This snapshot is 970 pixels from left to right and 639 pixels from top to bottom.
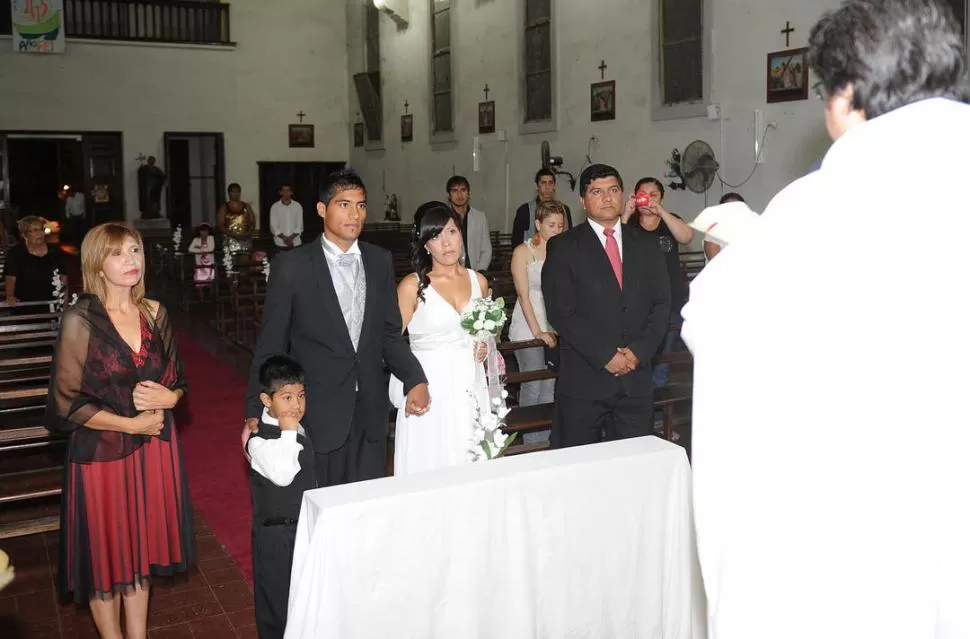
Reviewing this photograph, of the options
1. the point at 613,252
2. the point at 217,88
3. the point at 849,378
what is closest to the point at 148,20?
the point at 217,88

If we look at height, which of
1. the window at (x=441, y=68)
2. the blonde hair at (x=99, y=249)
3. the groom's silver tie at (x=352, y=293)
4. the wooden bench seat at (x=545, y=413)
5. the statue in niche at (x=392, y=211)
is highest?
the window at (x=441, y=68)

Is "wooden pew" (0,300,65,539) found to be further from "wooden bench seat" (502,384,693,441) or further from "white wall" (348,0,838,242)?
"white wall" (348,0,838,242)

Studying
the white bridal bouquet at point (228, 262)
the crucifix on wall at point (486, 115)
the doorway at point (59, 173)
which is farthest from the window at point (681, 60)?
the doorway at point (59, 173)

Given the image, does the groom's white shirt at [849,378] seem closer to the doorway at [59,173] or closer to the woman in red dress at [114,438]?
the woman in red dress at [114,438]

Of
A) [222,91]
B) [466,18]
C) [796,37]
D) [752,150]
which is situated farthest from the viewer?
[222,91]

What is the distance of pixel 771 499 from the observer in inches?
52.7

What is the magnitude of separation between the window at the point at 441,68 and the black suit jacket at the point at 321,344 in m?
14.1

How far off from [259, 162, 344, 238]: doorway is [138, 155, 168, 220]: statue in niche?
211cm

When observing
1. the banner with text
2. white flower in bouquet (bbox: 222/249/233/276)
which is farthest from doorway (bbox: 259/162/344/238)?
white flower in bouquet (bbox: 222/249/233/276)

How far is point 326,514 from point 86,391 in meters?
1.31

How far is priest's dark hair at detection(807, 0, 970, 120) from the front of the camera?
1374mm

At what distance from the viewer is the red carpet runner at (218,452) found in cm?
484

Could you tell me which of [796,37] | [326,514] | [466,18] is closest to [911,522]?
[326,514]

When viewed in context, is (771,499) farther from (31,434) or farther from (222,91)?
(222,91)
